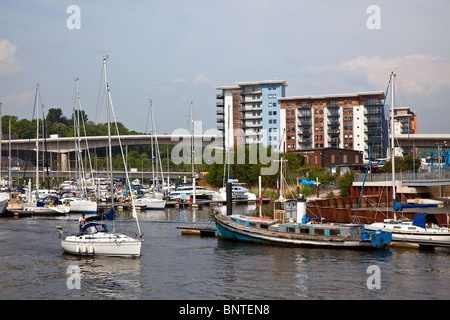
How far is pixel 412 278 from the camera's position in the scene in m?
31.1

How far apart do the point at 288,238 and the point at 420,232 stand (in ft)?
34.1

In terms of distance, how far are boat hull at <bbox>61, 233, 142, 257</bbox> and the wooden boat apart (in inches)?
457

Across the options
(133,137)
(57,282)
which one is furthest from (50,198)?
(133,137)

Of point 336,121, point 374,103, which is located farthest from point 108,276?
point 336,121

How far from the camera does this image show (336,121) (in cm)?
14000

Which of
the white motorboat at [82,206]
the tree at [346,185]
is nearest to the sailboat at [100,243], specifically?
the white motorboat at [82,206]

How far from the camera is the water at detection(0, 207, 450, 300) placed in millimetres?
28062

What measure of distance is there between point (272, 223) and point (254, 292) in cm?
1672

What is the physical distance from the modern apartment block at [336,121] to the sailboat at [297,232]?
3741 inches

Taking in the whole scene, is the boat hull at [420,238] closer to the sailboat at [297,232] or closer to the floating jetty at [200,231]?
the sailboat at [297,232]

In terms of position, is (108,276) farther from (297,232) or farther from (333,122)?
(333,122)

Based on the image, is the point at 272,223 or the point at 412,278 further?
the point at 272,223
